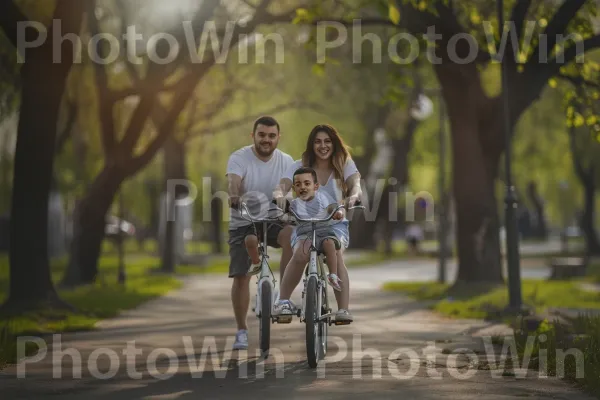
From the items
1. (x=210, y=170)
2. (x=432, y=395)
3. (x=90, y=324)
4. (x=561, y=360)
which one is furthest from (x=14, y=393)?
(x=210, y=170)

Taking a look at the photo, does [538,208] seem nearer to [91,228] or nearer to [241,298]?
[91,228]

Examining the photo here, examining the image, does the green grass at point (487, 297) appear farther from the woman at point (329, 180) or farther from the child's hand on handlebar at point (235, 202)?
the child's hand on handlebar at point (235, 202)

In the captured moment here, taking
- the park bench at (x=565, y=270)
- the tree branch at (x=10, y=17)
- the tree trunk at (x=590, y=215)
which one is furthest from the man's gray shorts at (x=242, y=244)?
the tree trunk at (x=590, y=215)

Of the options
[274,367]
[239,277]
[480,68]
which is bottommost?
[274,367]

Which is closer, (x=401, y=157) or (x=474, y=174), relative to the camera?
(x=474, y=174)

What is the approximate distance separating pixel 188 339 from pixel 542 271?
75.2 feet

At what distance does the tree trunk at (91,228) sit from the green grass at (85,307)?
1.33 ft

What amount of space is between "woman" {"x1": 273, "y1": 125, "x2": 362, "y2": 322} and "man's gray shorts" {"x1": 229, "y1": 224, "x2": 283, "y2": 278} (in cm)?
59

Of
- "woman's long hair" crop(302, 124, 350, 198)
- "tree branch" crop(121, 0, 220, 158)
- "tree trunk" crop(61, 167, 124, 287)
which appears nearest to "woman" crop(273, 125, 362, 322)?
"woman's long hair" crop(302, 124, 350, 198)

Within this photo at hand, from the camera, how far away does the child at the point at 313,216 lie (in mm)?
A: 10633

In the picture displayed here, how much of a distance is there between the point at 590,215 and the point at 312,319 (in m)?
35.9

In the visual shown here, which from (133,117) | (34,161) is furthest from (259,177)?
(133,117)

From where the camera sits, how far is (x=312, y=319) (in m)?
10.1

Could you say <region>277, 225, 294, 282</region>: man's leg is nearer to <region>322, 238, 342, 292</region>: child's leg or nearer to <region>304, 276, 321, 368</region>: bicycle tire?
<region>322, 238, 342, 292</region>: child's leg
